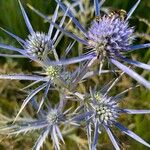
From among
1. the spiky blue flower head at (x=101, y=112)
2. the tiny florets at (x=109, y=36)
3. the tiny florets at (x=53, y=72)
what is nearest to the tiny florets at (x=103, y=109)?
the spiky blue flower head at (x=101, y=112)

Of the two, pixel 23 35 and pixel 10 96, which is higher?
pixel 23 35

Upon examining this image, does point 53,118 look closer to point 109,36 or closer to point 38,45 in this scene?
point 38,45

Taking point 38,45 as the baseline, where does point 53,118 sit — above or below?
below

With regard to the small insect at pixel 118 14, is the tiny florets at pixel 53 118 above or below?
below

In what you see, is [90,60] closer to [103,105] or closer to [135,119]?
[103,105]

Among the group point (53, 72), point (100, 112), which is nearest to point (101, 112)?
point (100, 112)

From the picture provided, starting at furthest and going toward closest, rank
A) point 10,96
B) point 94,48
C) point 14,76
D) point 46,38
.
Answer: point 10,96, point 46,38, point 14,76, point 94,48

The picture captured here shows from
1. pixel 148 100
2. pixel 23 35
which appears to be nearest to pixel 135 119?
pixel 148 100

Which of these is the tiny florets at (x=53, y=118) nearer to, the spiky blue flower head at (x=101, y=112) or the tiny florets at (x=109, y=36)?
the spiky blue flower head at (x=101, y=112)
